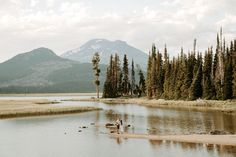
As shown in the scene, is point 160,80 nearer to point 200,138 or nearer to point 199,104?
point 199,104

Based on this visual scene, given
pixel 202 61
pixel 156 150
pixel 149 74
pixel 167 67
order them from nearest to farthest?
1. pixel 156 150
2. pixel 202 61
3. pixel 167 67
4. pixel 149 74

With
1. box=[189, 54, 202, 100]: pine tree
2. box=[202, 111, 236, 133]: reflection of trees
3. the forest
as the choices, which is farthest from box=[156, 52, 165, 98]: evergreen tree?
box=[202, 111, 236, 133]: reflection of trees

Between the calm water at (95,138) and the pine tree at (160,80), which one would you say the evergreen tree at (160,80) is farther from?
the calm water at (95,138)

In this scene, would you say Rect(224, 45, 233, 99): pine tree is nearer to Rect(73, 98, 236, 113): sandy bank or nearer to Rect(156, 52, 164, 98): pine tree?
Rect(73, 98, 236, 113): sandy bank

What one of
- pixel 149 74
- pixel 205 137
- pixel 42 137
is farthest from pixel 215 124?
pixel 149 74

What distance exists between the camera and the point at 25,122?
246 feet

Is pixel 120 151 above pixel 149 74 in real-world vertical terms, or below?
Result: below

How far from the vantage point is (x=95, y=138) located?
56.2 metres

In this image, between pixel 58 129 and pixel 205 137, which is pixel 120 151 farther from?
pixel 58 129

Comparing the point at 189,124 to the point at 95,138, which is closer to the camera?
the point at 95,138

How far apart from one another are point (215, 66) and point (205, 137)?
255 feet

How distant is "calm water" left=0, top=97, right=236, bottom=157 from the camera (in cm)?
4472

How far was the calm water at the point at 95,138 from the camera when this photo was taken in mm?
44719

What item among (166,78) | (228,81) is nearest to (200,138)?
(228,81)
